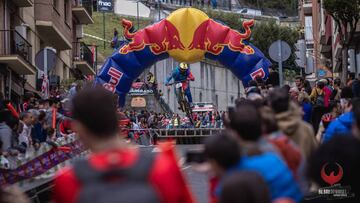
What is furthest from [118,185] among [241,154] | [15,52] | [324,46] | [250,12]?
[250,12]

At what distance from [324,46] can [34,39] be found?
19995mm

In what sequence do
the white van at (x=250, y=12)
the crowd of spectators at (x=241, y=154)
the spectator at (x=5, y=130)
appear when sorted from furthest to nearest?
1. the white van at (x=250, y=12)
2. the spectator at (x=5, y=130)
3. the crowd of spectators at (x=241, y=154)

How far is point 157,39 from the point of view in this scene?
2958 centimetres

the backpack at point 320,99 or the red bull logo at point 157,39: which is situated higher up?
the red bull logo at point 157,39

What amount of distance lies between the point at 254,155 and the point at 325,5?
64.0ft

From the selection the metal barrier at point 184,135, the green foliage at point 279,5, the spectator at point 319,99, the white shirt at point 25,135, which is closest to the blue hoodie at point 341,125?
the white shirt at point 25,135

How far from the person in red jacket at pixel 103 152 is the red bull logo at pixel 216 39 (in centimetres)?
2381

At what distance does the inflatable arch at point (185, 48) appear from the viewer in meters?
Result: 29.3

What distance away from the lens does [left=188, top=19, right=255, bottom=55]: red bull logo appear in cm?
2938

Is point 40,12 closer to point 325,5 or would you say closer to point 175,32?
point 175,32

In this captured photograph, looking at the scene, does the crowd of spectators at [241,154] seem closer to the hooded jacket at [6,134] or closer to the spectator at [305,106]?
the hooded jacket at [6,134]

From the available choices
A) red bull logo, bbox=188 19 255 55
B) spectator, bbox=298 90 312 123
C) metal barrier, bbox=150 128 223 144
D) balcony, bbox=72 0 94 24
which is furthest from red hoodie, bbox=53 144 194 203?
balcony, bbox=72 0 94 24

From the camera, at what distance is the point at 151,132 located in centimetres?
3709

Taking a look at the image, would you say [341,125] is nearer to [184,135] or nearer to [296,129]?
[296,129]
